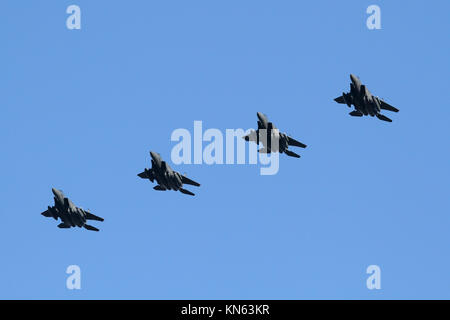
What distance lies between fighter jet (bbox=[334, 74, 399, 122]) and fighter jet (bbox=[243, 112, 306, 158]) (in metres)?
8.20

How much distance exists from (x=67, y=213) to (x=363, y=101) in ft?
117

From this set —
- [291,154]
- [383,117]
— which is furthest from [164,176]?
[383,117]

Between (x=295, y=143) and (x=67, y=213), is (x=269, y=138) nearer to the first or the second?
(x=295, y=143)

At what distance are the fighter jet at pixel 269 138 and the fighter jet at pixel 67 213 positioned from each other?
70.6 feet

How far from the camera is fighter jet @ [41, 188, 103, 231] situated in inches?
4181

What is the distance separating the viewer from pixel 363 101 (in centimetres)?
10319

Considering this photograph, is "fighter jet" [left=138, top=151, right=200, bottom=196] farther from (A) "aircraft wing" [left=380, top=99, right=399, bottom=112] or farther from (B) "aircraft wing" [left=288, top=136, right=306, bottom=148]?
(A) "aircraft wing" [left=380, top=99, right=399, bottom=112]

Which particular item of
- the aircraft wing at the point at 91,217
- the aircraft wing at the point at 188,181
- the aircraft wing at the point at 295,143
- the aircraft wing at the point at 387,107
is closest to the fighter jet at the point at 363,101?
the aircraft wing at the point at 387,107
